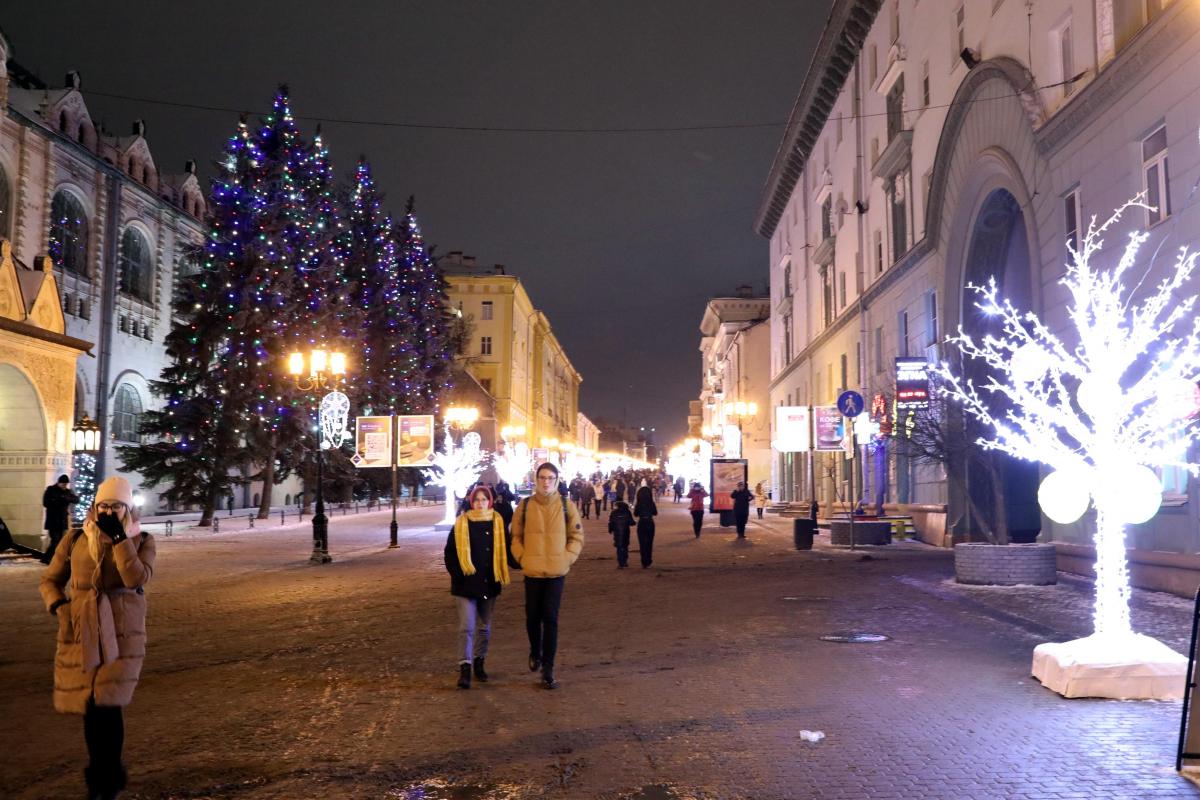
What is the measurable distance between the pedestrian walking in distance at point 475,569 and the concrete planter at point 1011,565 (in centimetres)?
1041

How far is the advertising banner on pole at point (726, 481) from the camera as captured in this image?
35.8 m

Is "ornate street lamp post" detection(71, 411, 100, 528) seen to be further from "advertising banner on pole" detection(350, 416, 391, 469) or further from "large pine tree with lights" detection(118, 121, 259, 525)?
"advertising banner on pole" detection(350, 416, 391, 469)

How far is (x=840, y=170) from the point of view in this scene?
4344 cm

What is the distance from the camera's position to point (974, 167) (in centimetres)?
2412

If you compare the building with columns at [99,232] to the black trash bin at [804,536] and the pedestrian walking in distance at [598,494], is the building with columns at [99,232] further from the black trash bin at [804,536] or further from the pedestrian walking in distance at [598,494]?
the black trash bin at [804,536]

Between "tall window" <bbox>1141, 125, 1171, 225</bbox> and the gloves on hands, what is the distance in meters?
15.1

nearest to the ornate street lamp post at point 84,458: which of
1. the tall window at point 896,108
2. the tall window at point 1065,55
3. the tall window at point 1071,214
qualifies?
the tall window at point 1071,214

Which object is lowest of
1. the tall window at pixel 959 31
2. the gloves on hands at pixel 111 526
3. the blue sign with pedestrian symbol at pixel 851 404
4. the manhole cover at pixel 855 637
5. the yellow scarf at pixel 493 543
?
the manhole cover at pixel 855 637

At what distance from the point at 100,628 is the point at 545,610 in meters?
4.08

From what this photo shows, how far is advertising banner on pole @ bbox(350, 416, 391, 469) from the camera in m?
30.1

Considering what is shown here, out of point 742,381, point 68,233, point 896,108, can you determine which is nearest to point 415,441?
point 896,108

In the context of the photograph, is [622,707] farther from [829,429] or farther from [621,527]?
[829,429]

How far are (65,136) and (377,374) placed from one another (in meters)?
17.5

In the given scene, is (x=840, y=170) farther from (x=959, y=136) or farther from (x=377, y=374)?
(x=377, y=374)
